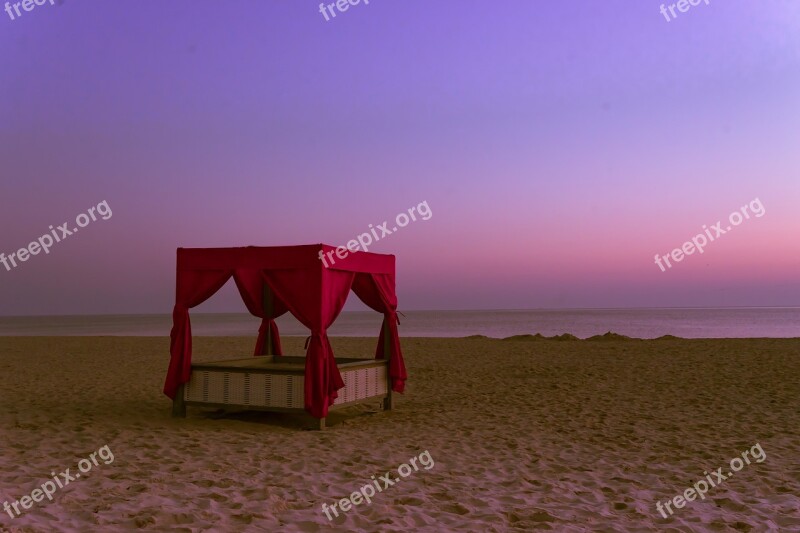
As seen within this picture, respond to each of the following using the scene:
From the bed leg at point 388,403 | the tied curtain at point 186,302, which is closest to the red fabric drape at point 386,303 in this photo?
the bed leg at point 388,403

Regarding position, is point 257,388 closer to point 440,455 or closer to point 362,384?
point 362,384

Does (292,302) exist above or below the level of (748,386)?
above

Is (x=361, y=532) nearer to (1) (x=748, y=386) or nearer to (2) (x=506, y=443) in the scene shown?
(2) (x=506, y=443)

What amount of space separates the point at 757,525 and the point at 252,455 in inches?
189

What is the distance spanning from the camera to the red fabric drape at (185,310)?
9.48 meters

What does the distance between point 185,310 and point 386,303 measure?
3086 millimetres

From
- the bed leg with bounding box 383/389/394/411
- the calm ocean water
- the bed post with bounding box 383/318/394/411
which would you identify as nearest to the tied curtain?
the bed post with bounding box 383/318/394/411

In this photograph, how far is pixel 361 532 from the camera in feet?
15.4

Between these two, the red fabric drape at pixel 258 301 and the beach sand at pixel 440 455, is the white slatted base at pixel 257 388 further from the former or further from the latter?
the red fabric drape at pixel 258 301

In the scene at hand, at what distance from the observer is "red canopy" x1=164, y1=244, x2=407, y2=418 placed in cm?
876

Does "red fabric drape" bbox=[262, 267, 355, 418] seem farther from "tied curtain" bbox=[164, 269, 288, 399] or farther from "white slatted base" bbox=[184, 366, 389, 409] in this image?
"tied curtain" bbox=[164, 269, 288, 399]

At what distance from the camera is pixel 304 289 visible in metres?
8.94

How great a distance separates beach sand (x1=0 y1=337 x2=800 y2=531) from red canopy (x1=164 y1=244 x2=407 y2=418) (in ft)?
2.25

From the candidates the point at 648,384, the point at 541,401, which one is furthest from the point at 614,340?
the point at 541,401
